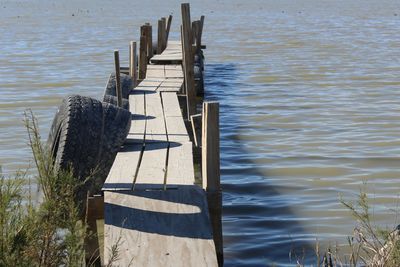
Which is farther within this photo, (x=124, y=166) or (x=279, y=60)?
(x=279, y=60)

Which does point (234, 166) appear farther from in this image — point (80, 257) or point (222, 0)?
point (222, 0)

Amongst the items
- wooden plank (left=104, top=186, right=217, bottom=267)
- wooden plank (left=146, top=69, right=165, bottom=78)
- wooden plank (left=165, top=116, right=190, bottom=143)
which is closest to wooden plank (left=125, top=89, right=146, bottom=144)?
wooden plank (left=165, top=116, right=190, bottom=143)

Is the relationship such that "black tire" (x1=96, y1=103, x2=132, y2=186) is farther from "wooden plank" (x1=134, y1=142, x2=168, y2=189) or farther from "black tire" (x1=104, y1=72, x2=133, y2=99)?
"black tire" (x1=104, y1=72, x2=133, y2=99)

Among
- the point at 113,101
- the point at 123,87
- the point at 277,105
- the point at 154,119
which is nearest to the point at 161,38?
the point at 277,105

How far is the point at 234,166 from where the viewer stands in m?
12.5

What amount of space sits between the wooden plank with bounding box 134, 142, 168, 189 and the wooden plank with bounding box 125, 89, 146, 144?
31 centimetres

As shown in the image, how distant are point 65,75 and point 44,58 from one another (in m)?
4.03

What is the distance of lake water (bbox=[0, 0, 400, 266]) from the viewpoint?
32.4 feet

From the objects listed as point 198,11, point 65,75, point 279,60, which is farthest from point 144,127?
point 198,11

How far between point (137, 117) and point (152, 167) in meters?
2.87

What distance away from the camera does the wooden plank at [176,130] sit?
933 cm

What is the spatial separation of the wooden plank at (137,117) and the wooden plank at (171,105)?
0.98ft

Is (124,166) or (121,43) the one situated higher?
(124,166)

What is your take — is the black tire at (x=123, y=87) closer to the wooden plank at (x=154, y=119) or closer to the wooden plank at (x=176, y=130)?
the wooden plank at (x=154, y=119)
